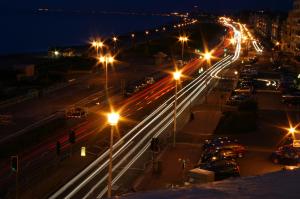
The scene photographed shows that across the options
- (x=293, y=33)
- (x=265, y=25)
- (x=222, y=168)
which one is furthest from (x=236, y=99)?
(x=265, y=25)

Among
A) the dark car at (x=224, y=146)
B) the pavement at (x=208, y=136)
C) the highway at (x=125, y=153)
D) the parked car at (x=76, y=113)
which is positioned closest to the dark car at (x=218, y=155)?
the dark car at (x=224, y=146)

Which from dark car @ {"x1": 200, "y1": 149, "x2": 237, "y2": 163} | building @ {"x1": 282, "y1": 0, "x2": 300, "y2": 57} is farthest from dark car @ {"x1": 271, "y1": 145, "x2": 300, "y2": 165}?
building @ {"x1": 282, "y1": 0, "x2": 300, "y2": 57}

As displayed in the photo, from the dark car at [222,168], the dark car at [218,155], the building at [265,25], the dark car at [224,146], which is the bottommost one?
the dark car at [222,168]

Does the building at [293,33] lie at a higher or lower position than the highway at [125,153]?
higher

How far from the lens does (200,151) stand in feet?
57.3

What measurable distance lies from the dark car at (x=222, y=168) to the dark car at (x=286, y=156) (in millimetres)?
2034

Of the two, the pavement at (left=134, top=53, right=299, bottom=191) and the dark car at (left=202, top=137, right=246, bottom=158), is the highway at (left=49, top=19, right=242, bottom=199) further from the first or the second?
the dark car at (left=202, top=137, right=246, bottom=158)

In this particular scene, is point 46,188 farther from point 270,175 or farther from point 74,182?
point 270,175

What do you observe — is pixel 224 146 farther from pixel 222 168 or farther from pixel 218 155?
pixel 222 168

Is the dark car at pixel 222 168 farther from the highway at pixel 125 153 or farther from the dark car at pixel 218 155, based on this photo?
the highway at pixel 125 153

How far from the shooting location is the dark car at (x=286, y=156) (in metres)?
15.5

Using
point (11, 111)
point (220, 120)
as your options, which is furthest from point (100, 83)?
point (220, 120)

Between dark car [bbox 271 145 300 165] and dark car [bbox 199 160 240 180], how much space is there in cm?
203

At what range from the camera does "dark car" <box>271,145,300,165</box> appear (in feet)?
50.7
